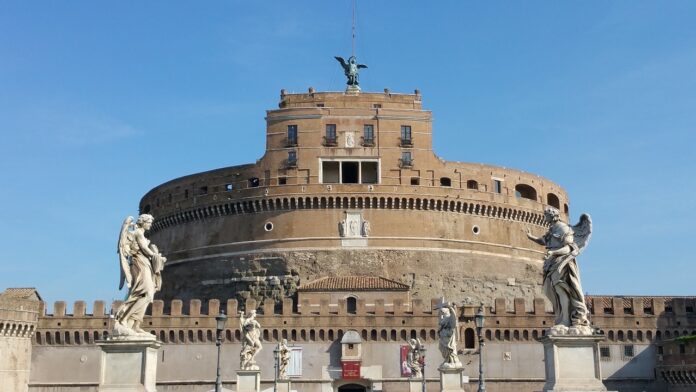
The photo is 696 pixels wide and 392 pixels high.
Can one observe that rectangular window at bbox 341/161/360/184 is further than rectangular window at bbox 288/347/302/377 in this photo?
Yes

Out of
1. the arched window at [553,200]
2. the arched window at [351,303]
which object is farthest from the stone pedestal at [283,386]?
the arched window at [553,200]

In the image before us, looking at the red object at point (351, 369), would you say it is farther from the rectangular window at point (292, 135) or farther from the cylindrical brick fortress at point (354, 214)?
the rectangular window at point (292, 135)

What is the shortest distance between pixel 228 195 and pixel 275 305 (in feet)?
28.7

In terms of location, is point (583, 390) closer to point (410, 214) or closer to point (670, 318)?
point (670, 318)

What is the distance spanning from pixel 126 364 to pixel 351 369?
35558 mm

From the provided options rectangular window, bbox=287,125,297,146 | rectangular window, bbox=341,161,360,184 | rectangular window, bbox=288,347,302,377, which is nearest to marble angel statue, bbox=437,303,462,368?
rectangular window, bbox=288,347,302,377

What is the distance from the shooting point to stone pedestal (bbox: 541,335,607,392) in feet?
37.0

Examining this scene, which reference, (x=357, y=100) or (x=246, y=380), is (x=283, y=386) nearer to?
(x=246, y=380)

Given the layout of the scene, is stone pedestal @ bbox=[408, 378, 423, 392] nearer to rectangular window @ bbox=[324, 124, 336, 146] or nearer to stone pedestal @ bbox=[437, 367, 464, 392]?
stone pedestal @ bbox=[437, 367, 464, 392]

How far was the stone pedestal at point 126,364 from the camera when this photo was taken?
11203 mm

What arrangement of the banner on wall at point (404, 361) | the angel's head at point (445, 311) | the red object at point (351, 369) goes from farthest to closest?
1. the banner on wall at point (404, 361)
2. the red object at point (351, 369)
3. the angel's head at point (445, 311)

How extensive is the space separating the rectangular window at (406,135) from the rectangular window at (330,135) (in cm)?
437

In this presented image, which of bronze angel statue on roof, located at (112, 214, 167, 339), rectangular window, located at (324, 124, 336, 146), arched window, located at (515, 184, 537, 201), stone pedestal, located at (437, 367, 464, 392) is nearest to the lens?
bronze angel statue on roof, located at (112, 214, 167, 339)

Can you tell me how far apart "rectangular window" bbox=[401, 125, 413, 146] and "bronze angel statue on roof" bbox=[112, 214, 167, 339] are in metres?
44.4
